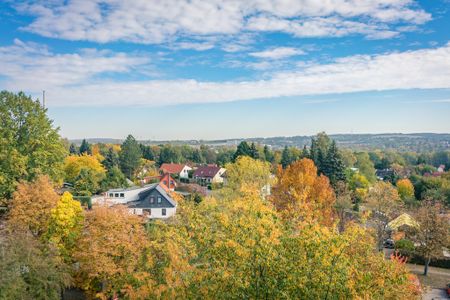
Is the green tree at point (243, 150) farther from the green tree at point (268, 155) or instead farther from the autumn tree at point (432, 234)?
the autumn tree at point (432, 234)

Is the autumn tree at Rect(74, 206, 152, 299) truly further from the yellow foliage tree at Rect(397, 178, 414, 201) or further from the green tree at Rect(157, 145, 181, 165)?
the green tree at Rect(157, 145, 181, 165)

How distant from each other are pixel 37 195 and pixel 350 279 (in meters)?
18.7

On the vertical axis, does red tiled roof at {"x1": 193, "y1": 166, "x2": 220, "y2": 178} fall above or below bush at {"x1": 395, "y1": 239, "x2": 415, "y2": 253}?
above

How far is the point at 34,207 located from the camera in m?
21.8

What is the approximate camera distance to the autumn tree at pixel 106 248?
1827 cm

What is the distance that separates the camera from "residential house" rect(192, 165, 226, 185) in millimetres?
72994

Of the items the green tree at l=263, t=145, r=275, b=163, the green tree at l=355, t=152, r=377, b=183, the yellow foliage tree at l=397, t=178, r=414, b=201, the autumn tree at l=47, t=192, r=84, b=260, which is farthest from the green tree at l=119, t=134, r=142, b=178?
the autumn tree at l=47, t=192, r=84, b=260

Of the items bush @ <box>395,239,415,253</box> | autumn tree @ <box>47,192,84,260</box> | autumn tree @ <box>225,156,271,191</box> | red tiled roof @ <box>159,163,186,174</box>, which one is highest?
autumn tree @ <box>225,156,271,191</box>

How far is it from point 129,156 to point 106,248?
164 ft

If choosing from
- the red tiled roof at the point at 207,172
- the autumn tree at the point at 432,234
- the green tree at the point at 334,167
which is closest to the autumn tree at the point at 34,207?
the autumn tree at the point at 432,234

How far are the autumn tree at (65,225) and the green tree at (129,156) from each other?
45.9 m

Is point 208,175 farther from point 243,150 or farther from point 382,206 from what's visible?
point 382,206

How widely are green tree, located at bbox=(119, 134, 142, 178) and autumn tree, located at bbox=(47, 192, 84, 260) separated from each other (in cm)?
4591

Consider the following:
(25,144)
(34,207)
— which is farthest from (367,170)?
(34,207)
